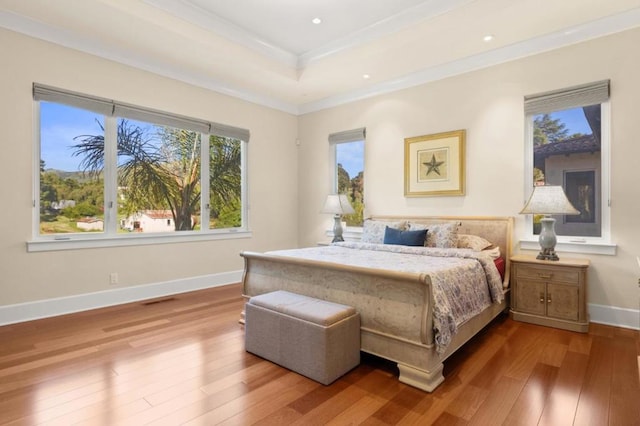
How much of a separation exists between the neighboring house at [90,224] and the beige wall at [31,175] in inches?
10.5

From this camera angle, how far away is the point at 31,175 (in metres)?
3.49

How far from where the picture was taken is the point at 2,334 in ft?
9.96

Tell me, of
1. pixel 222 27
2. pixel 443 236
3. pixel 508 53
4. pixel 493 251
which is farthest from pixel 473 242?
pixel 222 27

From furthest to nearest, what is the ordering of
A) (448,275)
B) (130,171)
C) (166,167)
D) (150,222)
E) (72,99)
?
(166,167), (150,222), (130,171), (72,99), (448,275)

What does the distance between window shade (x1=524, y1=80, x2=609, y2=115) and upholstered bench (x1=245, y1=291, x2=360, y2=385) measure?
10.1 feet

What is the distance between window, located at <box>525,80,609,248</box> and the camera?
3406 millimetres

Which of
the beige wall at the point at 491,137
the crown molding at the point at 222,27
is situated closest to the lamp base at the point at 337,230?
the beige wall at the point at 491,137

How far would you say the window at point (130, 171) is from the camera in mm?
3676

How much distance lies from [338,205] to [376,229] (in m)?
0.80

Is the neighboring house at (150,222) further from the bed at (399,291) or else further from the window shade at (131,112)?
the bed at (399,291)

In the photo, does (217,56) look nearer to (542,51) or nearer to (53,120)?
(53,120)

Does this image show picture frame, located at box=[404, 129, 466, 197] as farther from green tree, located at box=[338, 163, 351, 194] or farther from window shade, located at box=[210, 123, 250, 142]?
window shade, located at box=[210, 123, 250, 142]

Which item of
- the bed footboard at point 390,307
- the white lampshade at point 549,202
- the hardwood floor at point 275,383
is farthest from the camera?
the white lampshade at point 549,202

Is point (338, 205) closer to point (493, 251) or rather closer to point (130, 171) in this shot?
point (493, 251)
